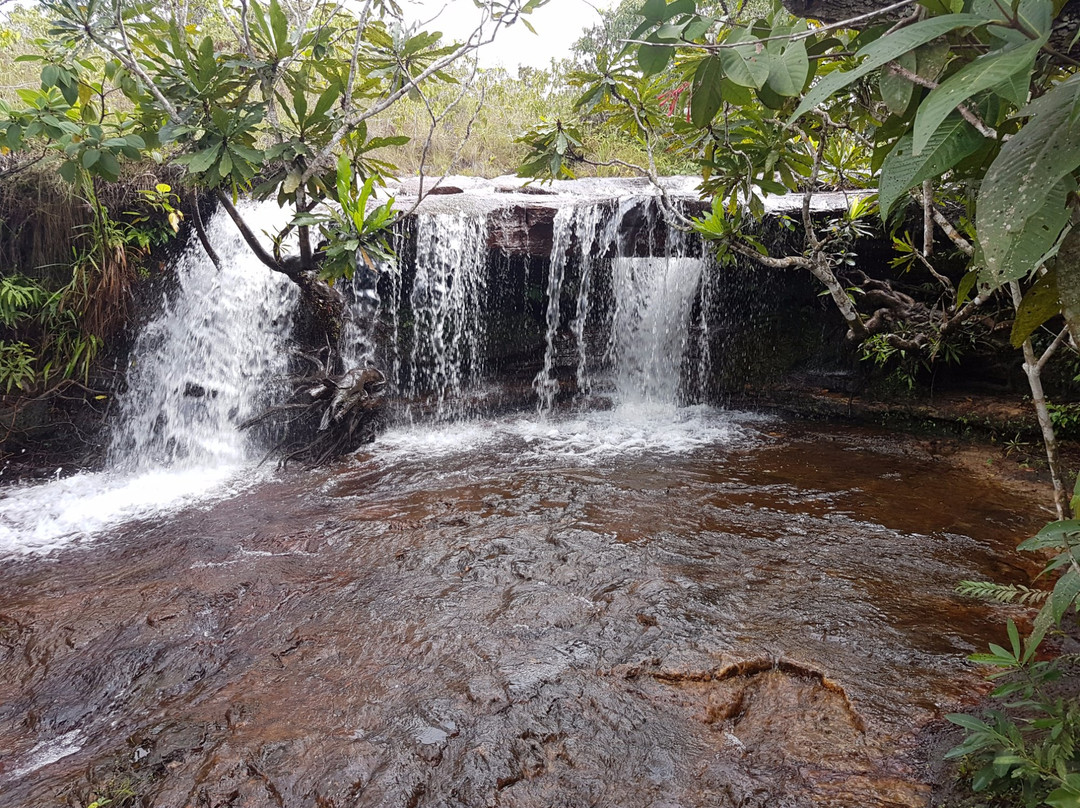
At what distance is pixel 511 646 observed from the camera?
2.31m

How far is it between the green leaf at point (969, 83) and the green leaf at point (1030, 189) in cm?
7

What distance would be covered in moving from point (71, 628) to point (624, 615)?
237cm

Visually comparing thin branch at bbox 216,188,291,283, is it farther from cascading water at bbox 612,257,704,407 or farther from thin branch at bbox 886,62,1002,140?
thin branch at bbox 886,62,1002,140

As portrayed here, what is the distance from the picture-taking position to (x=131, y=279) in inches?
200

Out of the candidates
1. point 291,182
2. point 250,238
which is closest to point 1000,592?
point 291,182

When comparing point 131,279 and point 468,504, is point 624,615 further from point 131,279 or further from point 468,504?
point 131,279

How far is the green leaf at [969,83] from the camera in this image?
0.76 meters

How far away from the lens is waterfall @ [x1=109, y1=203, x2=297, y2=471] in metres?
5.06

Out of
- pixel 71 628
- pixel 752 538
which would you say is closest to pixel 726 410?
pixel 752 538

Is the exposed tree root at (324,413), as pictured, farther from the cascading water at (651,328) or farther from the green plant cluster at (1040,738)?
the green plant cluster at (1040,738)

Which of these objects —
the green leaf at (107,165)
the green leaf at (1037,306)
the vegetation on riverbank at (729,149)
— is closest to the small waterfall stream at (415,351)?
the vegetation on riverbank at (729,149)

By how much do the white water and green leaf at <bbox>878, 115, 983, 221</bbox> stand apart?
4534 mm

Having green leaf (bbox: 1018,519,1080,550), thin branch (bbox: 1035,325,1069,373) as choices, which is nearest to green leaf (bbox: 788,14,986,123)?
green leaf (bbox: 1018,519,1080,550)

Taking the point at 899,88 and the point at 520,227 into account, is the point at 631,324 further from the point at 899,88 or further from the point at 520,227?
the point at 899,88
